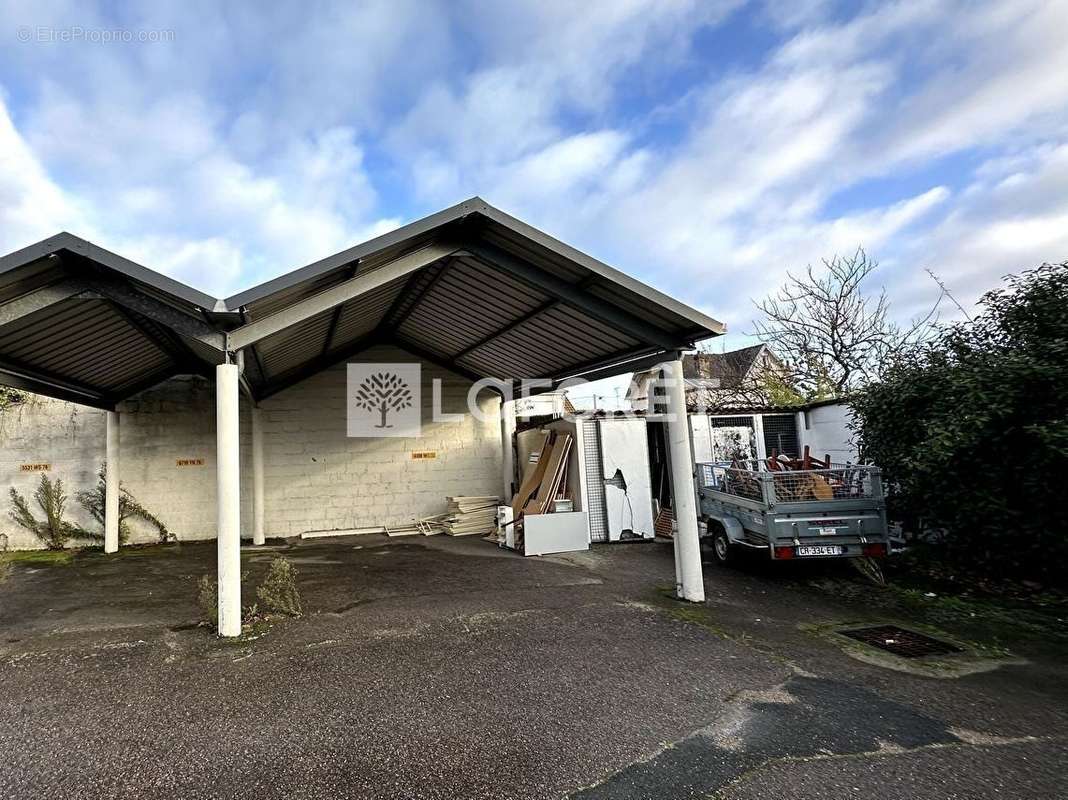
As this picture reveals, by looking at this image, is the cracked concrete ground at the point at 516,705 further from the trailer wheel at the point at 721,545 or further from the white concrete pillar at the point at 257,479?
the white concrete pillar at the point at 257,479

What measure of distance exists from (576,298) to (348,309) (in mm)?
3666

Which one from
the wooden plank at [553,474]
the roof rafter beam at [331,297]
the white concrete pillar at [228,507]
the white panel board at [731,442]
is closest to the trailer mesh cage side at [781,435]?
the white panel board at [731,442]

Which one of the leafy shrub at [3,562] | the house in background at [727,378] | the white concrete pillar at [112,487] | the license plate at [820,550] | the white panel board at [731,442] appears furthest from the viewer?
the house in background at [727,378]

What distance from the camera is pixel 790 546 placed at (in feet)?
20.9

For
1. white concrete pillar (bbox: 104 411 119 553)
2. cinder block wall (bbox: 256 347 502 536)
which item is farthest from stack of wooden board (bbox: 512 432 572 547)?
white concrete pillar (bbox: 104 411 119 553)

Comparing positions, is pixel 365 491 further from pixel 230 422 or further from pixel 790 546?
pixel 790 546

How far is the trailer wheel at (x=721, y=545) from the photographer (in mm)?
7689

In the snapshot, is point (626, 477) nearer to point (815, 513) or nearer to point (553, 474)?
point (553, 474)

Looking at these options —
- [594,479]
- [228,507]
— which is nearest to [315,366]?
A: [594,479]

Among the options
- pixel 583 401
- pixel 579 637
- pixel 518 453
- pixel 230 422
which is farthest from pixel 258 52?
pixel 583 401

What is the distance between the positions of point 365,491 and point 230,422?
24.3 feet

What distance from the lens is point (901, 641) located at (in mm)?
4832

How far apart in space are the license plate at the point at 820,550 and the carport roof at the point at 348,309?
2.76 m

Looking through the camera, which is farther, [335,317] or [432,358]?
[432,358]
